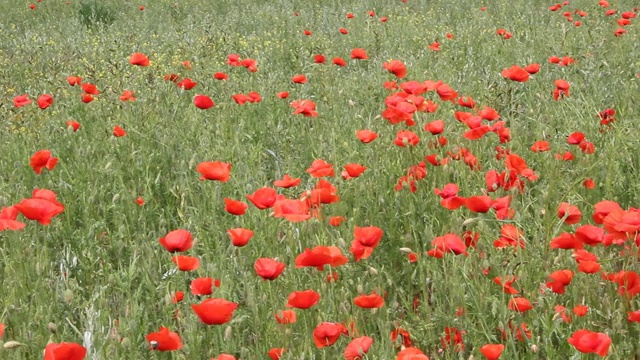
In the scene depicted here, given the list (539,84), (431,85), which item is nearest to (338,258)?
(431,85)

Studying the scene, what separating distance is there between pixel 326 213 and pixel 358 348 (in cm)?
107

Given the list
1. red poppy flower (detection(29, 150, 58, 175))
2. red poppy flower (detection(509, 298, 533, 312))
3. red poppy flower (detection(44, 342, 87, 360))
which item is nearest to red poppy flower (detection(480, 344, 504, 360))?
red poppy flower (detection(509, 298, 533, 312))

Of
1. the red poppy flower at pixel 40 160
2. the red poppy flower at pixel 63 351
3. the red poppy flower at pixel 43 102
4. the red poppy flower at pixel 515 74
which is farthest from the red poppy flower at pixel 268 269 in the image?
the red poppy flower at pixel 43 102

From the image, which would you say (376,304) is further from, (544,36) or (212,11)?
(212,11)

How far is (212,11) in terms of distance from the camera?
28.6 ft

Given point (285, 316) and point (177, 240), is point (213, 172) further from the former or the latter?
point (285, 316)

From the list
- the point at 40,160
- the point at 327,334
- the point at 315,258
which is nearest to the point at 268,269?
the point at 315,258

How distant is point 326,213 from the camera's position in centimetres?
256

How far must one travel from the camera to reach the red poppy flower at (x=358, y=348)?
1510 mm

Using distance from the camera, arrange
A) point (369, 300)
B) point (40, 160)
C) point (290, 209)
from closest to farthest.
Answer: point (369, 300)
point (290, 209)
point (40, 160)

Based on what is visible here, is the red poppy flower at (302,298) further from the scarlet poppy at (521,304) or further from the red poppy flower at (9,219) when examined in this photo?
the red poppy flower at (9,219)

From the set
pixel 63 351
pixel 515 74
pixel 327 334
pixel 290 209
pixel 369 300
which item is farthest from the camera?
pixel 515 74

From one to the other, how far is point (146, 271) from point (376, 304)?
0.80 m

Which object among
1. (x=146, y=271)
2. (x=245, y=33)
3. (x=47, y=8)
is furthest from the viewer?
(x=47, y=8)
